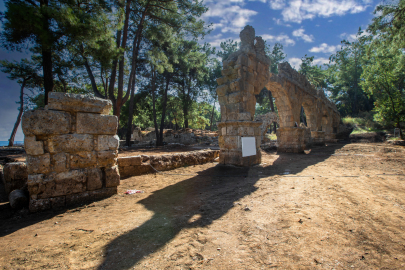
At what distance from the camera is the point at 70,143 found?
3094 millimetres

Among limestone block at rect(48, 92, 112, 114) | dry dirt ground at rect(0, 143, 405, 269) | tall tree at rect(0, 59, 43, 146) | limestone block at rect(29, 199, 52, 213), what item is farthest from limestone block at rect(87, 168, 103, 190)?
tall tree at rect(0, 59, 43, 146)

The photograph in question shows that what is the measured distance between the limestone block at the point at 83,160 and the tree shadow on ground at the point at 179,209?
1163 millimetres

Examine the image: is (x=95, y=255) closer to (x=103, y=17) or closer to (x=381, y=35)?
(x=103, y=17)

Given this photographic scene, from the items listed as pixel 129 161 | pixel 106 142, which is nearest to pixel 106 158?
pixel 106 142

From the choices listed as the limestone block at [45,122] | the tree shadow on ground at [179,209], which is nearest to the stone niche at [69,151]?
the limestone block at [45,122]

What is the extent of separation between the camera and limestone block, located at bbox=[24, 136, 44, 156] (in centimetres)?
281

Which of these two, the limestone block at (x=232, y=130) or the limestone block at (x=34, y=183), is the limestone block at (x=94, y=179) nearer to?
the limestone block at (x=34, y=183)

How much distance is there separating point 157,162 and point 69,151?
2.70 m

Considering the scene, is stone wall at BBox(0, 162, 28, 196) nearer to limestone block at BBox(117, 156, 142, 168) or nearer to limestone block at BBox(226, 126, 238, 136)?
limestone block at BBox(117, 156, 142, 168)

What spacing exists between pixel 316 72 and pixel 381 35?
694 inches

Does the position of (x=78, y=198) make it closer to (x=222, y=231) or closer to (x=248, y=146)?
(x=222, y=231)

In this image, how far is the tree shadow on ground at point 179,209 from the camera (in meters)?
1.80

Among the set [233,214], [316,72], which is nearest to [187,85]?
[233,214]

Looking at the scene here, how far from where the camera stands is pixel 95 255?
176 centimetres
